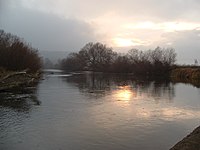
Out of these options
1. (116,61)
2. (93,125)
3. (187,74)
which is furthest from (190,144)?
(116,61)

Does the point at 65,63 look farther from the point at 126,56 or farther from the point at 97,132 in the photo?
the point at 97,132

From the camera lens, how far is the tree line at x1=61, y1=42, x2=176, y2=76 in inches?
3328

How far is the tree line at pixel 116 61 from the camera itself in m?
84.5

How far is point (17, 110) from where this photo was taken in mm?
20406

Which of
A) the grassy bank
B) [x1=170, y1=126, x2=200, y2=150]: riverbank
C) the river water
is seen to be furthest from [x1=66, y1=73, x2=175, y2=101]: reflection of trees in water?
[x1=170, y1=126, x2=200, y2=150]: riverbank

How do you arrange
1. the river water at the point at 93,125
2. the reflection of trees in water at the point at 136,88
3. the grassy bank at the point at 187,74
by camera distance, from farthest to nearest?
the grassy bank at the point at 187,74, the reflection of trees in water at the point at 136,88, the river water at the point at 93,125

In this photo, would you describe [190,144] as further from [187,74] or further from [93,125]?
[187,74]

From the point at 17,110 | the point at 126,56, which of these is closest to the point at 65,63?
the point at 126,56

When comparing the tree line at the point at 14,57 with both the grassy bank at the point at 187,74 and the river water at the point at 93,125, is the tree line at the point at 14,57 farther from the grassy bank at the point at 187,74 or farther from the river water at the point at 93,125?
the grassy bank at the point at 187,74

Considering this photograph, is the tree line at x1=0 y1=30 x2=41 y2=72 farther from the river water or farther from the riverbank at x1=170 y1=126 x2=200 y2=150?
the riverbank at x1=170 y1=126 x2=200 y2=150

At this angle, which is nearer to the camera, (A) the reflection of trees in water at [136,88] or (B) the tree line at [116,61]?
(A) the reflection of trees in water at [136,88]

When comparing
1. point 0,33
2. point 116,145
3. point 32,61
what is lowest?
point 116,145

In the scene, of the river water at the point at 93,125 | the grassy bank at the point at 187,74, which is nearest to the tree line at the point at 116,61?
the grassy bank at the point at 187,74

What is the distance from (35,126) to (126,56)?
358 ft
